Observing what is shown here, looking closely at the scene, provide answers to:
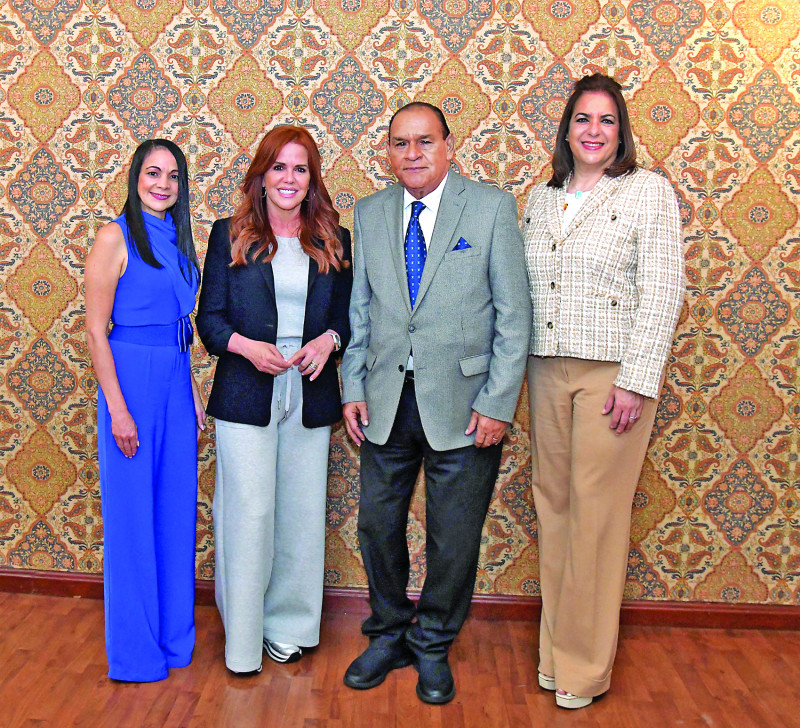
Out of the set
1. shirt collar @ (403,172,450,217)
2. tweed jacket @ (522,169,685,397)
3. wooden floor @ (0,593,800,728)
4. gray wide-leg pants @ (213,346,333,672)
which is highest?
shirt collar @ (403,172,450,217)

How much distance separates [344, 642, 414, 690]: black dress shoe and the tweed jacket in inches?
43.5

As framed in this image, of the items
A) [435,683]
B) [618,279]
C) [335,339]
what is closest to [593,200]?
[618,279]

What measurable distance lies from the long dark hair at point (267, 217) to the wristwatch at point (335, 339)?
19 cm

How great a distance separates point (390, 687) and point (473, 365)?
1.06 meters

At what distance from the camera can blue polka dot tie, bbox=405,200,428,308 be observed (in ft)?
8.28

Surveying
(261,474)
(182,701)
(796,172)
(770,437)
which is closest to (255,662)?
(182,701)

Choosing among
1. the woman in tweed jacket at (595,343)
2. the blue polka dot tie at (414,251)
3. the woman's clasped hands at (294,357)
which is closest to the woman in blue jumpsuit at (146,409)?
the woman's clasped hands at (294,357)

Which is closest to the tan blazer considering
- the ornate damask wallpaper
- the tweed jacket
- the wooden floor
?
the tweed jacket

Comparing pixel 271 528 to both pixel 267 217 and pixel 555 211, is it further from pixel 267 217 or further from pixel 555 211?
pixel 555 211

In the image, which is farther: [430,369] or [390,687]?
[390,687]

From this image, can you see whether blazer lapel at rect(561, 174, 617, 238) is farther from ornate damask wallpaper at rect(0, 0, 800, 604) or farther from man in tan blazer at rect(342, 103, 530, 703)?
ornate damask wallpaper at rect(0, 0, 800, 604)

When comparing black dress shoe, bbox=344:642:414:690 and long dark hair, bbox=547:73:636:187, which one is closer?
long dark hair, bbox=547:73:636:187

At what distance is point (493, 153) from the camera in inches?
116

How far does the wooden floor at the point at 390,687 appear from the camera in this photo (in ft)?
7.91
